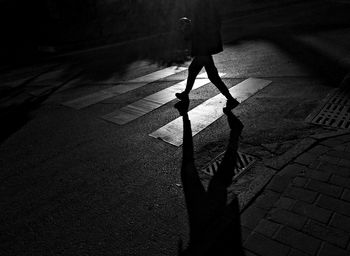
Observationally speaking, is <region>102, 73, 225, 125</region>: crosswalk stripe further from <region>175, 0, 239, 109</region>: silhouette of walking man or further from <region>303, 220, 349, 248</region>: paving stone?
<region>303, 220, 349, 248</region>: paving stone

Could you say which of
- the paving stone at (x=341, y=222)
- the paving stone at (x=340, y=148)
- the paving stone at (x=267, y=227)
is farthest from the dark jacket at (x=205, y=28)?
the paving stone at (x=341, y=222)

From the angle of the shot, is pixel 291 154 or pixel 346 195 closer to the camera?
pixel 346 195

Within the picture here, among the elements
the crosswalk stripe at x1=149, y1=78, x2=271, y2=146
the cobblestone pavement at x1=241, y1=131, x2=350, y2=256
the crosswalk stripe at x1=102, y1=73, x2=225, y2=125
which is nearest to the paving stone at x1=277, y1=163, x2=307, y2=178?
the cobblestone pavement at x1=241, y1=131, x2=350, y2=256

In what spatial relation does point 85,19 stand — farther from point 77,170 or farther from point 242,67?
point 77,170

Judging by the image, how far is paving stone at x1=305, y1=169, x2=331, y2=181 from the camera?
308cm

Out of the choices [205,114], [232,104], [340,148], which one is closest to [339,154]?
[340,148]

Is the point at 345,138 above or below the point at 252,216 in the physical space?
above

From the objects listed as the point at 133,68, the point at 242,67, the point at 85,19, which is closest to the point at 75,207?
the point at 242,67

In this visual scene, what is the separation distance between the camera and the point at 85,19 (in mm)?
17078

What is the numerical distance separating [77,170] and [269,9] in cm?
1788

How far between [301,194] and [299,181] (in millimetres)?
218

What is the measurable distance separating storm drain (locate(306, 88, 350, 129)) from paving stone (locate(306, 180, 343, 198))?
1.44m

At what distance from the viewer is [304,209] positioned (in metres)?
2.72

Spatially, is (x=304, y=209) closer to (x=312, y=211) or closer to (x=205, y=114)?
(x=312, y=211)
